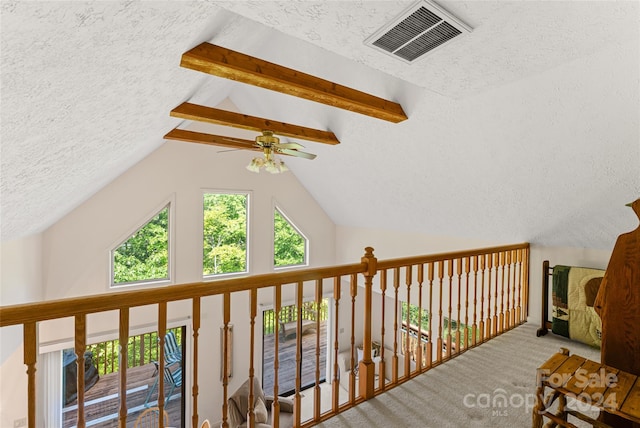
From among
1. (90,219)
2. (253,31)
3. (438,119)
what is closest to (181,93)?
(253,31)

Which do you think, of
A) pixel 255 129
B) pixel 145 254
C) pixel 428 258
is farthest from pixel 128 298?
pixel 145 254

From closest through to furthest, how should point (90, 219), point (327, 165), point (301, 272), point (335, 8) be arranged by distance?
point (335, 8) < point (301, 272) < point (90, 219) < point (327, 165)

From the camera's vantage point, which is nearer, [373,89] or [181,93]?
[181,93]

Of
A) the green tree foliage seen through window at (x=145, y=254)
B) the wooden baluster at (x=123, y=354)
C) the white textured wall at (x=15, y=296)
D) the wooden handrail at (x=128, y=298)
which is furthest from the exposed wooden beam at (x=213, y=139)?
the wooden baluster at (x=123, y=354)

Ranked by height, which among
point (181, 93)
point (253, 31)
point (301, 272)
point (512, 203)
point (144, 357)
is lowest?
point (144, 357)

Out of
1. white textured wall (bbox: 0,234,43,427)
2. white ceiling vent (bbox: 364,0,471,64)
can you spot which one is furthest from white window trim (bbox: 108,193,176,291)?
white ceiling vent (bbox: 364,0,471,64)

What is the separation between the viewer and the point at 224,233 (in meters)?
6.00

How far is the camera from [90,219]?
4832mm

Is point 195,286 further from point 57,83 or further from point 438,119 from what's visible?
point 438,119

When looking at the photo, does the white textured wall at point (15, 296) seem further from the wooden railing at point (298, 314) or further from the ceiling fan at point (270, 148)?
the ceiling fan at point (270, 148)

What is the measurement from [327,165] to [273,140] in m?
1.93

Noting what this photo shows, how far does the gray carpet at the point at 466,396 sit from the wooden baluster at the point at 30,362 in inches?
55.5

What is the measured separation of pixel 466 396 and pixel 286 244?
4937mm

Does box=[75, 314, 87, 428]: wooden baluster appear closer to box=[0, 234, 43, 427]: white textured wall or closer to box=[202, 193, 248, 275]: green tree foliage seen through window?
box=[0, 234, 43, 427]: white textured wall
